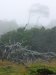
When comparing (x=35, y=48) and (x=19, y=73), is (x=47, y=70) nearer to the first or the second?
(x=19, y=73)

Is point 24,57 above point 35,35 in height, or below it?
below

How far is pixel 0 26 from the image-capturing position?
94.7 meters

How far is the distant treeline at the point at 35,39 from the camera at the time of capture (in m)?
44.8

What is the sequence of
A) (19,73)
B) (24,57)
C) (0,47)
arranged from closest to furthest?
1. (19,73)
2. (24,57)
3. (0,47)

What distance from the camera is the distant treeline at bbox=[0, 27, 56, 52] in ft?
147

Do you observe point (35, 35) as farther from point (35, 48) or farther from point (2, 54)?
point (2, 54)

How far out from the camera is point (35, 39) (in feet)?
150

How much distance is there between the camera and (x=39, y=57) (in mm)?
38250

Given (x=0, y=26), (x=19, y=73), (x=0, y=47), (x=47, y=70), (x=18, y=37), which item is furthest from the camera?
(x=0, y=26)

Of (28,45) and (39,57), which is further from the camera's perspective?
(28,45)

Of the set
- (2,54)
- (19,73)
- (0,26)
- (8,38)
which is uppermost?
(0,26)

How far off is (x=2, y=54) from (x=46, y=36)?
467 inches

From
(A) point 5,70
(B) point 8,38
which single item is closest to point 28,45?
(B) point 8,38

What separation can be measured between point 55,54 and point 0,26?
185 ft
